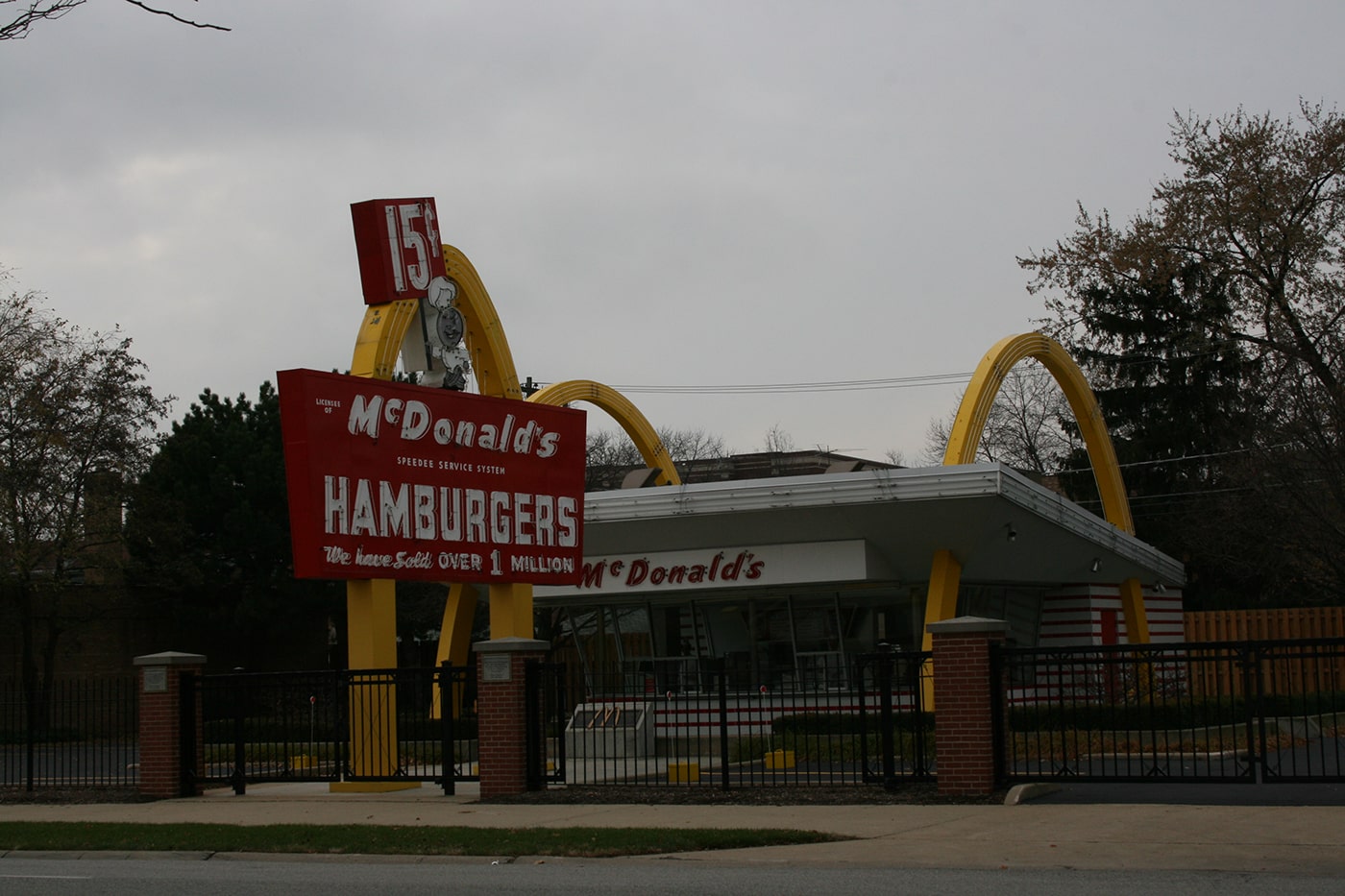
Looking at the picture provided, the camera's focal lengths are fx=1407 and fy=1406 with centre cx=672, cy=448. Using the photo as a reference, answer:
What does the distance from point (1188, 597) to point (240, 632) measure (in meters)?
35.7

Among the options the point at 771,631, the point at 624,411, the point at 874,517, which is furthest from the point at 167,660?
the point at 624,411

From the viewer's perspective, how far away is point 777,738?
1081 inches

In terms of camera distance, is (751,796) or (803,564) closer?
(751,796)

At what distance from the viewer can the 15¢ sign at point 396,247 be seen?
22.5m

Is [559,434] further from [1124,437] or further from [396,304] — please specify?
[1124,437]

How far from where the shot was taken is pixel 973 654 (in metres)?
16.6

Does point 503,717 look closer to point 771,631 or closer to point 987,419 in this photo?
point 771,631

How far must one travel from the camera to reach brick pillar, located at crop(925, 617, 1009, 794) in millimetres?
16500

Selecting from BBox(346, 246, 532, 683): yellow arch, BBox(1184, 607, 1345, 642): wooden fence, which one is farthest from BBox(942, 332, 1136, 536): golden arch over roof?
BBox(346, 246, 532, 683): yellow arch

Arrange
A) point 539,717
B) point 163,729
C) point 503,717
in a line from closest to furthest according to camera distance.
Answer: point 503,717
point 539,717
point 163,729

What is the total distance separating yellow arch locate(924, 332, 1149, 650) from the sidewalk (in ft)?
44.2

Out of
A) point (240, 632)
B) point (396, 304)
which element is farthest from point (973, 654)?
point (240, 632)

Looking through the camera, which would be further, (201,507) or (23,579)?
(201,507)

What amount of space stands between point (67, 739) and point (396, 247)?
2465 cm
